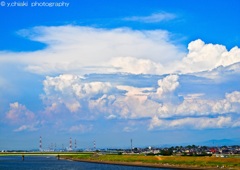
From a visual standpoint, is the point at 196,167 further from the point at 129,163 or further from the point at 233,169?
the point at 129,163

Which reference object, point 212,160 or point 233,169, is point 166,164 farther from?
point 233,169

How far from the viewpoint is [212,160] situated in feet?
513

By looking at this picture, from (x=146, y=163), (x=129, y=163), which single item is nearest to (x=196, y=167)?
(x=146, y=163)

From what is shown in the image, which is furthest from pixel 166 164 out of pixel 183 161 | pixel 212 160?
pixel 212 160

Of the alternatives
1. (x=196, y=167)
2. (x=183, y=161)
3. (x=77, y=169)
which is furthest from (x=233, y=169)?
(x=77, y=169)

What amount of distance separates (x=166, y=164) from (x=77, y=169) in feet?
146

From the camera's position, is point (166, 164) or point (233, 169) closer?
point (233, 169)

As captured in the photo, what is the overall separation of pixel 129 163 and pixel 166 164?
28.9 m

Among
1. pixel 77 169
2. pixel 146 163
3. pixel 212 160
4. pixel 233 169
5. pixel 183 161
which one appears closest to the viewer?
pixel 233 169

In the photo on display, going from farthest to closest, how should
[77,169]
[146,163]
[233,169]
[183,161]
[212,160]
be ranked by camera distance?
1. [146,163]
2. [183,161]
3. [212,160]
4. [77,169]
5. [233,169]

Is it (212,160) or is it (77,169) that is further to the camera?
(212,160)

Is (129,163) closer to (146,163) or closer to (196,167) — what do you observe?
(146,163)

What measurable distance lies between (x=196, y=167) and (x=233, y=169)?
21.3 meters

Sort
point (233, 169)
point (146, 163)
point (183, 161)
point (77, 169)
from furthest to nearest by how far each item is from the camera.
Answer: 1. point (146, 163)
2. point (183, 161)
3. point (77, 169)
4. point (233, 169)
